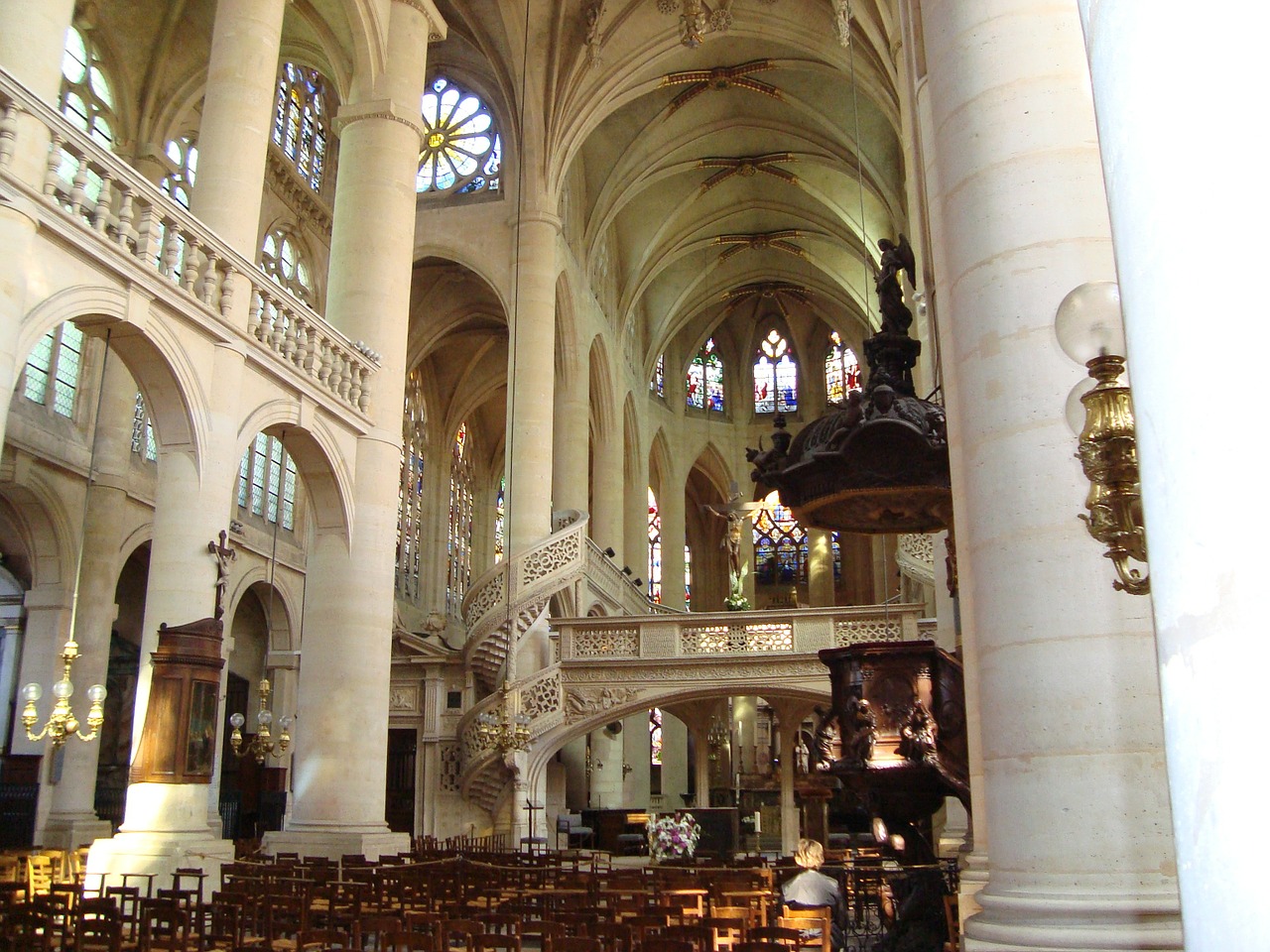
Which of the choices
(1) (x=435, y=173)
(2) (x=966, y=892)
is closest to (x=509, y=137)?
(1) (x=435, y=173)

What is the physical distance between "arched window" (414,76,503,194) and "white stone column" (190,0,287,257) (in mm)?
11473

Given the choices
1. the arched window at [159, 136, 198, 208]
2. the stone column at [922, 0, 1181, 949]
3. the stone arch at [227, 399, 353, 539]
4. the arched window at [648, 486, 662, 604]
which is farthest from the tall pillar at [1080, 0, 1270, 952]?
the arched window at [648, 486, 662, 604]

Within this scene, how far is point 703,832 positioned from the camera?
1998 centimetres

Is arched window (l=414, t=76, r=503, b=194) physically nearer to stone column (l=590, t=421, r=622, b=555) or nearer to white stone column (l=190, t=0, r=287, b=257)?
stone column (l=590, t=421, r=622, b=555)

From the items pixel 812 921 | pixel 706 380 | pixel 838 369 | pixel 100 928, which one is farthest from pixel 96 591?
pixel 838 369

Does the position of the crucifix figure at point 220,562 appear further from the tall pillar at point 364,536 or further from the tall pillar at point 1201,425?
the tall pillar at point 1201,425

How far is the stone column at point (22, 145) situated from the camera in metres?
8.31

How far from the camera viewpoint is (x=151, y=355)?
10312 millimetres

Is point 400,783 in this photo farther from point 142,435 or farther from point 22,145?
point 22,145

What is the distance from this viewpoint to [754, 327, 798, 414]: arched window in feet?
128

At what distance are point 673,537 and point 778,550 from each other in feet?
22.4

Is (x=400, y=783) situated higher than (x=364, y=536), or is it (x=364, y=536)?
(x=364, y=536)

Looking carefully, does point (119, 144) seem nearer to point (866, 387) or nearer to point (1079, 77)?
point (866, 387)

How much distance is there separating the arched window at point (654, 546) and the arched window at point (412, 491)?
28.5 feet
